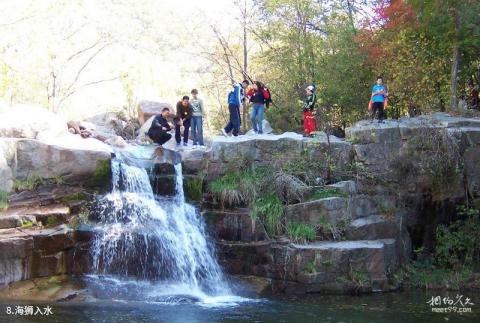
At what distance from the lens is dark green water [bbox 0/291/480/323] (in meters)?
8.18

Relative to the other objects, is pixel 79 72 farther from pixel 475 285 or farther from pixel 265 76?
pixel 475 285

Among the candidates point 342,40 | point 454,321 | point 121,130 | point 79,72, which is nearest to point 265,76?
point 342,40

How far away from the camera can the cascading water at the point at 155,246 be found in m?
10.5

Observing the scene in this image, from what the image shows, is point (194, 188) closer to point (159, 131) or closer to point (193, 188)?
point (193, 188)

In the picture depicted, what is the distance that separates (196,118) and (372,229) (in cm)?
588

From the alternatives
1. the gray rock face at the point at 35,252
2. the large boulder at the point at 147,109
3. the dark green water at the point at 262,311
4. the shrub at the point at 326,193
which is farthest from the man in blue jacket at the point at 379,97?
the large boulder at the point at 147,109

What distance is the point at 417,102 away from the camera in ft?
54.4

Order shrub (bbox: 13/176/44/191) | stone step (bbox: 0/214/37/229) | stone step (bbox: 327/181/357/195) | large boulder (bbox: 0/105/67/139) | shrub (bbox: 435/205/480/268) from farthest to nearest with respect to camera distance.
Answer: large boulder (bbox: 0/105/67/139) < shrub (bbox: 435/205/480/268) < stone step (bbox: 327/181/357/195) < shrub (bbox: 13/176/44/191) < stone step (bbox: 0/214/37/229)

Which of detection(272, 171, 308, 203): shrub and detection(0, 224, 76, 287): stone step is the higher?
detection(272, 171, 308, 203): shrub

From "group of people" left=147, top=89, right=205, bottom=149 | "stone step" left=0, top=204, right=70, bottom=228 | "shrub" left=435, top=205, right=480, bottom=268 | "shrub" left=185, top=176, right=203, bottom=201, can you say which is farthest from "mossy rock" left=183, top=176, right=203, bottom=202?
"shrub" left=435, top=205, right=480, bottom=268

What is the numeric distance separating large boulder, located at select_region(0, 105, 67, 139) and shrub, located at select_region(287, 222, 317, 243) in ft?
21.1

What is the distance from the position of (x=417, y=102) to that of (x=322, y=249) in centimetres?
787

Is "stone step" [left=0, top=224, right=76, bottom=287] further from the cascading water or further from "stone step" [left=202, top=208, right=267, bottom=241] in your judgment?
"stone step" [left=202, top=208, right=267, bottom=241]

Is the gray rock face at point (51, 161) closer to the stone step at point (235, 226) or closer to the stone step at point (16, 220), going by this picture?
the stone step at point (16, 220)
